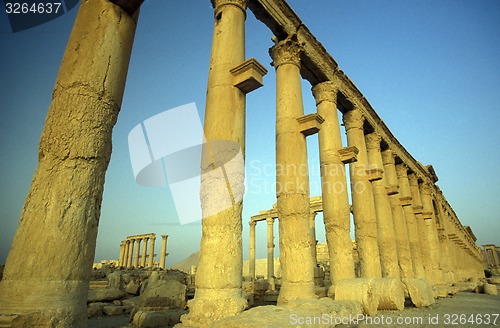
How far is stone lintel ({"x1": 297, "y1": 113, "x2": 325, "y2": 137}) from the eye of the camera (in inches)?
361

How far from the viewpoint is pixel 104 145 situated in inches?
172

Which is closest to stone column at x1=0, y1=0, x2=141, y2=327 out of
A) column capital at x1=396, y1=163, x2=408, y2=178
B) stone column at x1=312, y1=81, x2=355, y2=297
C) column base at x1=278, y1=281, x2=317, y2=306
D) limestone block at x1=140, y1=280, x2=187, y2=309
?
limestone block at x1=140, y1=280, x2=187, y2=309

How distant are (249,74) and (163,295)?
6.52m

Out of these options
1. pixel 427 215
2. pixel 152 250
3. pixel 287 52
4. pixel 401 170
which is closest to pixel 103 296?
pixel 287 52

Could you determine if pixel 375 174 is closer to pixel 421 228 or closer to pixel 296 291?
pixel 296 291

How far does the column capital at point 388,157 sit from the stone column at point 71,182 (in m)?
17.6

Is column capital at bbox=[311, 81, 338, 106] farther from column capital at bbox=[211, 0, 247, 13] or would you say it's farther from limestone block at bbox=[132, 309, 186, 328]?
limestone block at bbox=[132, 309, 186, 328]

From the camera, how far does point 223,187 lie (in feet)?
20.3

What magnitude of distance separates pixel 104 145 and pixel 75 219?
1.12 meters

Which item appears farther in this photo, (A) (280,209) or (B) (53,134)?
(A) (280,209)

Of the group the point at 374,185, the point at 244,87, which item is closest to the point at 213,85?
the point at 244,87

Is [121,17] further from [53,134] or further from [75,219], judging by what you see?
[75,219]

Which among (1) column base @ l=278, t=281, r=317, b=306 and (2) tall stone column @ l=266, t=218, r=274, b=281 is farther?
(2) tall stone column @ l=266, t=218, r=274, b=281

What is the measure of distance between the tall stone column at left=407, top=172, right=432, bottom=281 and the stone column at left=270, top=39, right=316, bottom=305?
14.4 m
